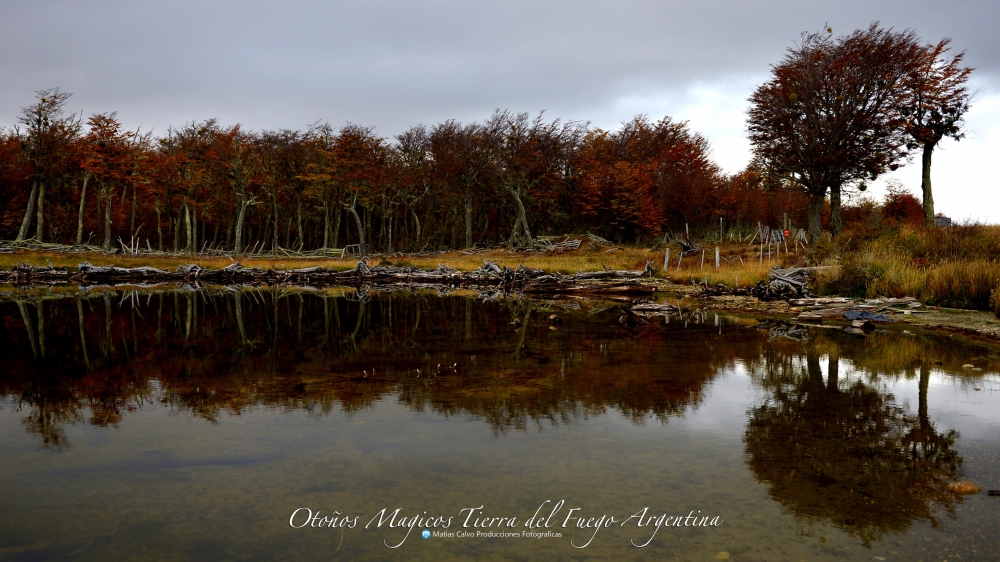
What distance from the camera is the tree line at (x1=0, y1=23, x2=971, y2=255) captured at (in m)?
27.7

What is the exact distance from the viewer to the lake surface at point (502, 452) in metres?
3.57

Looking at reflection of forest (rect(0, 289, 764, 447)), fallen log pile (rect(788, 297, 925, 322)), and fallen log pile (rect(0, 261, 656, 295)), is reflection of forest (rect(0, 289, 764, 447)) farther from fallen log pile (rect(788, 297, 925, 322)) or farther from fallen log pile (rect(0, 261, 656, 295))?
fallen log pile (rect(0, 261, 656, 295))

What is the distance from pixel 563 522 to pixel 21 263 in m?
41.5

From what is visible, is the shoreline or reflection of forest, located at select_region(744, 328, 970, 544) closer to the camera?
reflection of forest, located at select_region(744, 328, 970, 544)

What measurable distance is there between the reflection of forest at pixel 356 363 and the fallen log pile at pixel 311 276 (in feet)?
45.6

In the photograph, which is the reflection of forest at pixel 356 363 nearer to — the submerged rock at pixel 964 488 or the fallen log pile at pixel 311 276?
the submerged rock at pixel 964 488

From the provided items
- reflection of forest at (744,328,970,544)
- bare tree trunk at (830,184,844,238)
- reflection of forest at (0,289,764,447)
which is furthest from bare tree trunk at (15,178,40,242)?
bare tree trunk at (830,184,844,238)

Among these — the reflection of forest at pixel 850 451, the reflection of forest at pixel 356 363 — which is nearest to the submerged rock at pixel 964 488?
the reflection of forest at pixel 850 451

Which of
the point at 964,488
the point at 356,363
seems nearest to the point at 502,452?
the point at 964,488

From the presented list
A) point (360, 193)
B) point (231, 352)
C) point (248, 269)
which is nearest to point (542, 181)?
point (360, 193)

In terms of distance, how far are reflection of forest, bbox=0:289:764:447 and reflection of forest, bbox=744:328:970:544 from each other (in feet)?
3.79

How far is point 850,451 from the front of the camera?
16.2 feet

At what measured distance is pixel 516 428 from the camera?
5773 mm

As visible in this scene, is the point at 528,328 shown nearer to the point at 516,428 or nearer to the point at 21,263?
the point at 516,428
